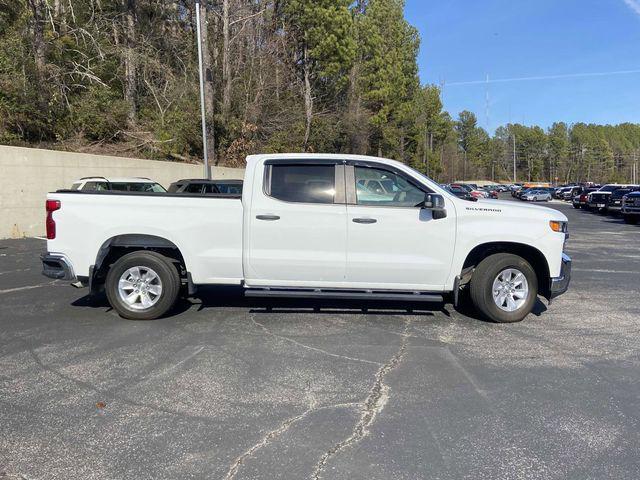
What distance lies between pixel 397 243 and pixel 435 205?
625mm

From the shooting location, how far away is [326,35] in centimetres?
3186

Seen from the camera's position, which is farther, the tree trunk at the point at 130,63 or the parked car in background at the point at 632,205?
the tree trunk at the point at 130,63

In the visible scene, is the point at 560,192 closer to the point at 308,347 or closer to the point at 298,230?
the point at 298,230

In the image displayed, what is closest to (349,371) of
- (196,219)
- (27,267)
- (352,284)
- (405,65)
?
(352,284)

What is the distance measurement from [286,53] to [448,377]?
1257 inches

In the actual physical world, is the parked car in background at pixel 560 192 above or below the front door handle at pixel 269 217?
above

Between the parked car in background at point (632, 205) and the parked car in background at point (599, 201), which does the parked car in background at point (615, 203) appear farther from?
the parked car in background at point (632, 205)

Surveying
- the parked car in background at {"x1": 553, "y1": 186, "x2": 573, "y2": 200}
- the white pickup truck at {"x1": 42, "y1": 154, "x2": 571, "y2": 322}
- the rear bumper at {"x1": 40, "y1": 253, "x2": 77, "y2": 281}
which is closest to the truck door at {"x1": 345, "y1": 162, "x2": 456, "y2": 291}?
the white pickup truck at {"x1": 42, "y1": 154, "x2": 571, "y2": 322}

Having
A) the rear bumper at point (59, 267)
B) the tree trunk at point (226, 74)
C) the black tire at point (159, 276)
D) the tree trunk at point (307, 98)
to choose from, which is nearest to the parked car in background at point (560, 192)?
the tree trunk at point (307, 98)

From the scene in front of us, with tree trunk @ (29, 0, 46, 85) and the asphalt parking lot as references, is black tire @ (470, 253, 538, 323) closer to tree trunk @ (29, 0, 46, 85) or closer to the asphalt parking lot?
the asphalt parking lot

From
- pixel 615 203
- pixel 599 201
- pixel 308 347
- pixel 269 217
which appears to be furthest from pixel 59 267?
pixel 599 201

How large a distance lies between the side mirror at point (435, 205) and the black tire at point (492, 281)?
83 cm

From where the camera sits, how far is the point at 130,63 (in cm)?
2483

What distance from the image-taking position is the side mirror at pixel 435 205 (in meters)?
5.79
